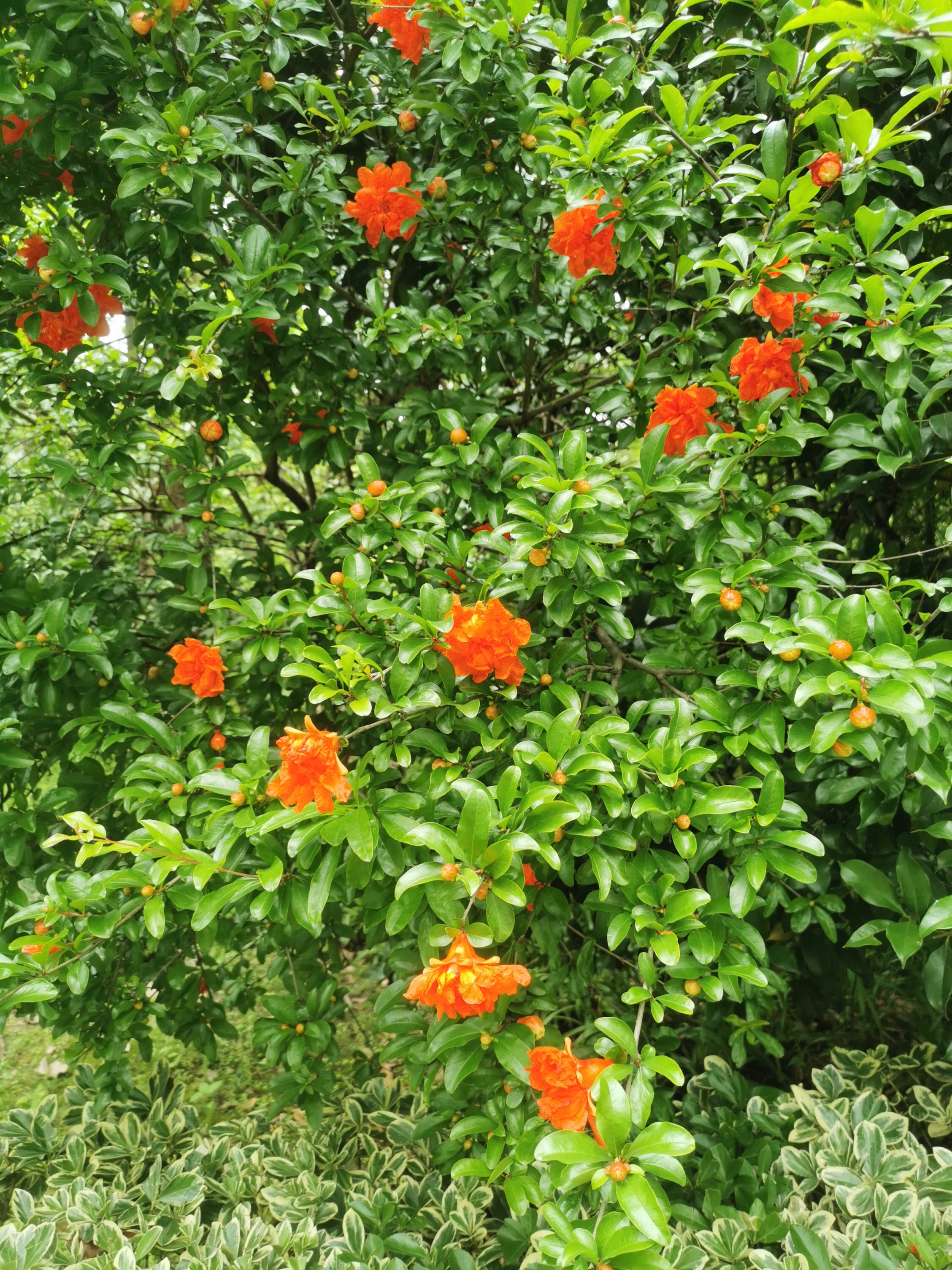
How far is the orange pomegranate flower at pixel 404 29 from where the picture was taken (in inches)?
70.8

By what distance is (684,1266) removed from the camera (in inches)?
58.7

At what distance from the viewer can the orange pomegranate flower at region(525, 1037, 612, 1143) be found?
114cm

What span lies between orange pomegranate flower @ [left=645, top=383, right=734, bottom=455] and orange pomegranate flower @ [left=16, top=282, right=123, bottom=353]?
1243mm

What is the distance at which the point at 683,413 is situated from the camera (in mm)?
1614

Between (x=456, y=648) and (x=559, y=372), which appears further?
(x=559, y=372)

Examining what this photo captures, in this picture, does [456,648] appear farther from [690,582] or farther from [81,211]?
[81,211]

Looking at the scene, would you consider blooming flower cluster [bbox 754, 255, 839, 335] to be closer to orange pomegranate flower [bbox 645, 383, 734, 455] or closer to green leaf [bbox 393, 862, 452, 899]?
orange pomegranate flower [bbox 645, 383, 734, 455]

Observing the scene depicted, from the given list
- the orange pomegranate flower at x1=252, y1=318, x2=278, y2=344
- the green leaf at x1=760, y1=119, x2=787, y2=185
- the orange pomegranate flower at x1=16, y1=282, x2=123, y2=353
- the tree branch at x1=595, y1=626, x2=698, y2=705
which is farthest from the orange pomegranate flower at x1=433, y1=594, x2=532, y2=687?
the orange pomegranate flower at x1=16, y1=282, x2=123, y2=353

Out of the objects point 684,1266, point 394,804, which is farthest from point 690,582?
point 684,1266

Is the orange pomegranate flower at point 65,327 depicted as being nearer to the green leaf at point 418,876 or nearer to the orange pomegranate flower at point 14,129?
the orange pomegranate flower at point 14,129

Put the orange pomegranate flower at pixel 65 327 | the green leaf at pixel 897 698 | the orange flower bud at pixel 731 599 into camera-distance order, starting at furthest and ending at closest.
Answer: the orange pomegranate flower at pixel 65 327
the orange flower bud at pixel 731 599
the green leaf at pixel 897 698

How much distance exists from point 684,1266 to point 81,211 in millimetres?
2588

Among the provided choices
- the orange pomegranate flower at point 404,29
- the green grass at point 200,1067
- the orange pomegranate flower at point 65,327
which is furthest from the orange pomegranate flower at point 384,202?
the green grass at point 200,1067

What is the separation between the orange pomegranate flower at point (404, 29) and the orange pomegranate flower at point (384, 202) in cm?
26
